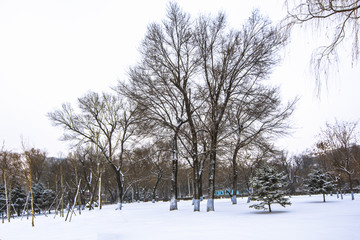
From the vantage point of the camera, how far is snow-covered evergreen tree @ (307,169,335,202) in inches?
896

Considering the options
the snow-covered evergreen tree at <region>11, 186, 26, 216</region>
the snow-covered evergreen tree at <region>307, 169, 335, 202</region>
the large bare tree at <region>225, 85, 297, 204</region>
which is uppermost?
the large bare tree at <region>225, 85, 297, 204</region>

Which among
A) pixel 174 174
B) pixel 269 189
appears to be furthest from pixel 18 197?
pixel 269 189

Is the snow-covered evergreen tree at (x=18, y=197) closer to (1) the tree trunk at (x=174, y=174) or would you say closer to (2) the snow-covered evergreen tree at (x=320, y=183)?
(1) the tree trunk at (x=174, y=174)

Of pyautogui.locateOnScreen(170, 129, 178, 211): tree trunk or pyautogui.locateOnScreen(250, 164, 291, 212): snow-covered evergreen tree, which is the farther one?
pyautogui.locateOnScreen(170, 129, 178, 211): tree trunk

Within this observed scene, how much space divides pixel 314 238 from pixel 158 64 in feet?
45.4

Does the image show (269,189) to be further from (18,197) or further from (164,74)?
(18,197)

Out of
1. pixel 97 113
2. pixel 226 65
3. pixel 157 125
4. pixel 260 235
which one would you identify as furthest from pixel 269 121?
pixel 97 113

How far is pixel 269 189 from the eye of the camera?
593 inches

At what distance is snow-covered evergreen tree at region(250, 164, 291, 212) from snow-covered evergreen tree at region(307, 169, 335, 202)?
32.6ft

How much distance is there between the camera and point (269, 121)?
2062cm

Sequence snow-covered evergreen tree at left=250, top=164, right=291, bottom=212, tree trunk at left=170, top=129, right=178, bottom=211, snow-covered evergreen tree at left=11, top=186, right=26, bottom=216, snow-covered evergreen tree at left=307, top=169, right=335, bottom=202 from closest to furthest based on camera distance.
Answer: snow-covered evergreen tree at left=250, top=164, right=291, bottom=212, tree trunk at left=170, top=129, right=178, bottom=211, snow-covered evergreen tree at left=307, top=169, right=335, bottom=202, snow-covered evergreen tree at left=11, top=186, right=26, bottom=216

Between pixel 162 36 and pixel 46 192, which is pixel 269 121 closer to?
pixel 162 36

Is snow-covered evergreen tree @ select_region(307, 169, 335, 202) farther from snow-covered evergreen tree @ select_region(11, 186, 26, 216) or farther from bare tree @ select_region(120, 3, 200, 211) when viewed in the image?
snow-covered evergreen tree @ select_region(11, 186, 26, 216)

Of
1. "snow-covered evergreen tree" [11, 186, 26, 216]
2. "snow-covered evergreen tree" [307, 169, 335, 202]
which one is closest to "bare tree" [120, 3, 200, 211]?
"snow-covered evergreen tree" [307, 169, 335, 202]
